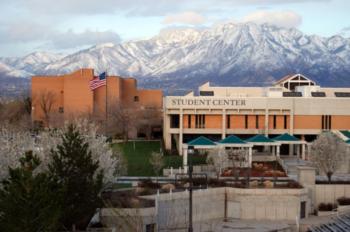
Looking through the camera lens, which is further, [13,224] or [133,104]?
[133,104]

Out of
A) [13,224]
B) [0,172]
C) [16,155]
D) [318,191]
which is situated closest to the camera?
[13,224]

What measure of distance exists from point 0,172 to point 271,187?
18.7m

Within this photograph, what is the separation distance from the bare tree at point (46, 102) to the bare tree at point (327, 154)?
48.2 m

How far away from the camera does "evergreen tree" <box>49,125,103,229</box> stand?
28.9 meters

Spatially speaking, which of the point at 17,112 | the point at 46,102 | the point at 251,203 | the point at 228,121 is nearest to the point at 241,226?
the point at 251,203

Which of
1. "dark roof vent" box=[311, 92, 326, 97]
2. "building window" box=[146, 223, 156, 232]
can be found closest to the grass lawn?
"building window" box=[146, 223, 156, 232]

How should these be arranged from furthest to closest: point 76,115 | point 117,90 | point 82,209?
point 117,90, point 76,115, point 82,209

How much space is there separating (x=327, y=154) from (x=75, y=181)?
85.6 feet

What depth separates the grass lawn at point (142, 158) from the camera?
56141 mm

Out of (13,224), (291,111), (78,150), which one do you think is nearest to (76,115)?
(291,111)

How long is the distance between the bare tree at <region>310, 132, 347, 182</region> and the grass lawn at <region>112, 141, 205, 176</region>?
12.3m

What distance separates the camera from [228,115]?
74688 mm

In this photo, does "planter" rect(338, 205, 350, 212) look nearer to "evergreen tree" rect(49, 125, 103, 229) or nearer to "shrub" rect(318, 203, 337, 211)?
"shrub" rect(318, 203, 337, 211)

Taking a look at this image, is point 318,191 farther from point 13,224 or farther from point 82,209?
point 13,224
